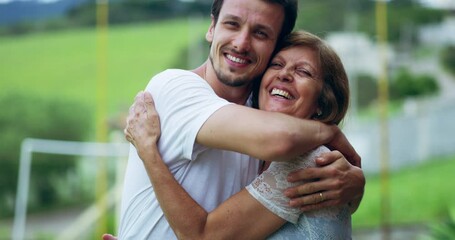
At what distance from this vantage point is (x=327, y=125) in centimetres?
242

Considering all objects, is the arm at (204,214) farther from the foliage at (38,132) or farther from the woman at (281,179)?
the foliage at (38,132)

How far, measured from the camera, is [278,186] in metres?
2.36

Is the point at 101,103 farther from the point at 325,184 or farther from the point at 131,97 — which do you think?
the point at 325,184

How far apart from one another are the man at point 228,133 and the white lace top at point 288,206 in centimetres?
3

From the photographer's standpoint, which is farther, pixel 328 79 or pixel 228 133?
pixel 328 79

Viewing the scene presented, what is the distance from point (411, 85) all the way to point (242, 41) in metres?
5.37

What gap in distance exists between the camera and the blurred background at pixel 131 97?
7.49 m

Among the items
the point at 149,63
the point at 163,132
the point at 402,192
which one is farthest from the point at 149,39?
the point at 163,132

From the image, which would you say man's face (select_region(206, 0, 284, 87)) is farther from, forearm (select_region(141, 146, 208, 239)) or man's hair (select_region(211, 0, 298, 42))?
forearm (select_region(141, 146, 208, 239))

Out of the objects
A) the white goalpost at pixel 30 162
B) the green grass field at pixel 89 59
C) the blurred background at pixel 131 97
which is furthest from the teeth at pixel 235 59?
the green grass field at pixel 89 59

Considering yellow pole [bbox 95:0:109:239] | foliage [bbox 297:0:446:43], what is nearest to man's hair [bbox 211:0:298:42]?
foliage [bbox 297:0:446:43]

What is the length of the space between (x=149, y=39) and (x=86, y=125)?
1.04m

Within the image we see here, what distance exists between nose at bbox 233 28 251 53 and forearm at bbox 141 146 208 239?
0.39m

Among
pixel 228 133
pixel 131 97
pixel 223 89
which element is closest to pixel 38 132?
pixel 131 97
